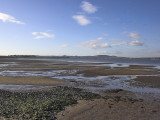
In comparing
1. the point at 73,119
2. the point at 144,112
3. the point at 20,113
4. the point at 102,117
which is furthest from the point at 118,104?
the point at 20,113

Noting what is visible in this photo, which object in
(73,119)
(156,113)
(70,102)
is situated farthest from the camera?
(70,102)

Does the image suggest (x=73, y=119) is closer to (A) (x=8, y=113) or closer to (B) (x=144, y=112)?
(A) (x=8, y=113)

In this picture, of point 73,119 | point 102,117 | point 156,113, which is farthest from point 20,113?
point 156,113

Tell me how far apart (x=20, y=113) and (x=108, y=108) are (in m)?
5.23

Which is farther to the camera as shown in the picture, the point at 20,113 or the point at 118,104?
the point at 118,104

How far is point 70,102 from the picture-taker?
1102cm

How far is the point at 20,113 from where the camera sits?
870 cm

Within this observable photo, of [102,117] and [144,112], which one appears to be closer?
[102,117]

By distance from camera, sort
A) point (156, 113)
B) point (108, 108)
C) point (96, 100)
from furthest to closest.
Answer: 1. point (96, 100)
2. point (108, 108)
3. point (156, 113)

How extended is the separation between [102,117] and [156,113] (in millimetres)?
3338

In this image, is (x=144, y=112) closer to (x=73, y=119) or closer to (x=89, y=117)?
(x=89, y=117)

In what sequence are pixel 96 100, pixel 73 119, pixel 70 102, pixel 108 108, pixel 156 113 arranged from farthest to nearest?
pixel 96 100
pixel 70 102
pixel 108 108
pixel 156 113
pixel 73 119

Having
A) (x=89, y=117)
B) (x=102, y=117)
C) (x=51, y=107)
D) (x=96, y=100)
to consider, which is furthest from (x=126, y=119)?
(x=51, y=107)

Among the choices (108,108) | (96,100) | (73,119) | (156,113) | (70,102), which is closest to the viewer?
(73,119)
